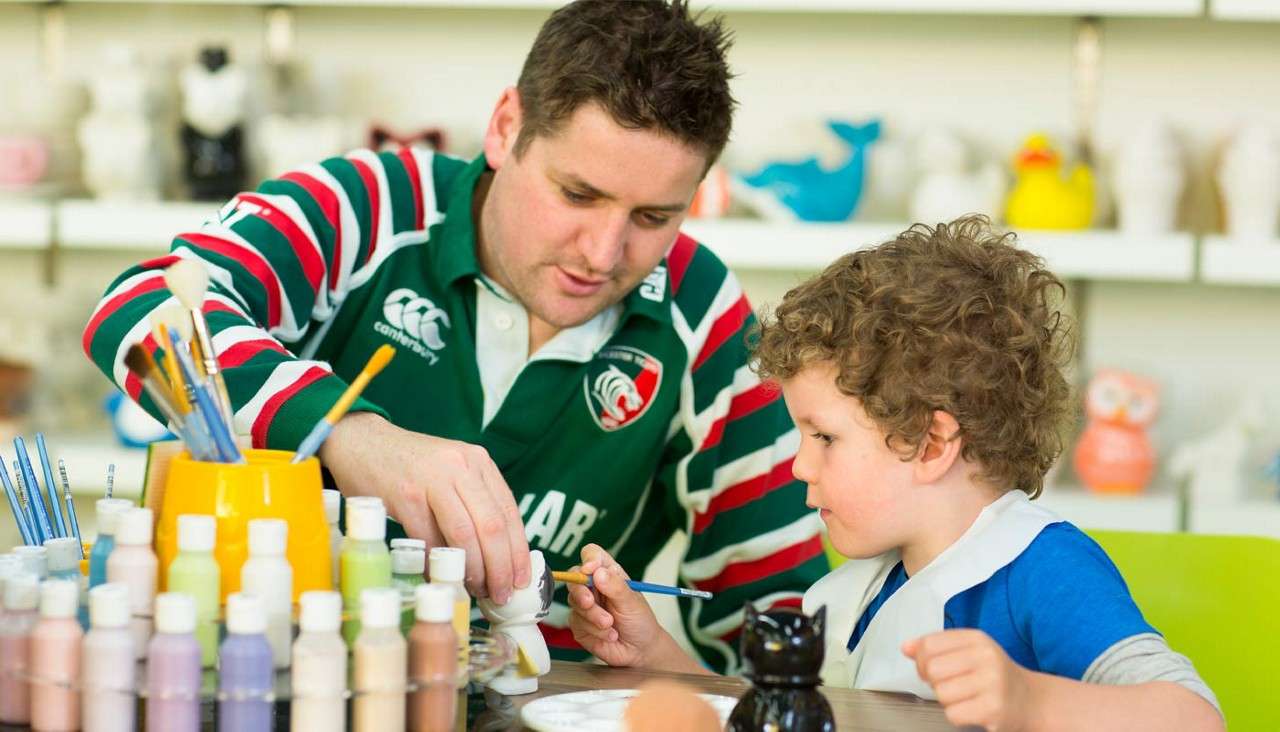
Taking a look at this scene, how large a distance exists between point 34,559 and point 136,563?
13 cm

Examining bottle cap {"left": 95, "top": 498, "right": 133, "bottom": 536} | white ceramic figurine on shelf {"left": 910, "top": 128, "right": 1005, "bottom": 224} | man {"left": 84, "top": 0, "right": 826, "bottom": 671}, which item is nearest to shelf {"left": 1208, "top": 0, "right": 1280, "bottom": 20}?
white ceramic figurine on shelf {"left": 910, "top": 128, "right": 1005, "bottom": 224}

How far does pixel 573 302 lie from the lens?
1.46 meters

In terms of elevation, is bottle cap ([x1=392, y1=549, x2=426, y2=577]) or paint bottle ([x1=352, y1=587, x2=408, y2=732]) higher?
bottle cap ([x1=392, y1=549, x2=426, y2=577])

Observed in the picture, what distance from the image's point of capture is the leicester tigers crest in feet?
4.98

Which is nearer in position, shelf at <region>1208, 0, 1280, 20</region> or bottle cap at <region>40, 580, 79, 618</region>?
bottle cap at <region>40, 580, 79, 618</region>

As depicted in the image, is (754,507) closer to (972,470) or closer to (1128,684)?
(972,470)

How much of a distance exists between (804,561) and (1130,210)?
1265 millimetres

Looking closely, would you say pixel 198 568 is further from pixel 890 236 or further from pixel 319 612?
pixel 890 236

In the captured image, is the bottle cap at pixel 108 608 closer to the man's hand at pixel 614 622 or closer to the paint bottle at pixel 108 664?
the paint bottle at pixel 108 664

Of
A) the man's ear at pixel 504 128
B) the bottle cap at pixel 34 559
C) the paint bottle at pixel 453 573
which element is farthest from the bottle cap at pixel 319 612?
the man's ear at pixel 504 128

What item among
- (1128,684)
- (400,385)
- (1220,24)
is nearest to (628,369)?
(400,385)

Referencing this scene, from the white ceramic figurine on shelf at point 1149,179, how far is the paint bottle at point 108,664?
2080mm

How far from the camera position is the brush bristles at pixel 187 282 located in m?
0.93

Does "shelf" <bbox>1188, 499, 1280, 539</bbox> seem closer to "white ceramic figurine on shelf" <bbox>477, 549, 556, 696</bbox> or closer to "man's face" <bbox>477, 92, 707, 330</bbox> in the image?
"man's face" <bbox>477, 92, 707, 330</bbox>
